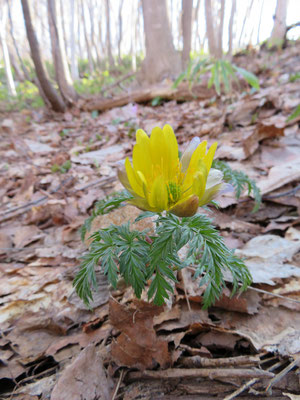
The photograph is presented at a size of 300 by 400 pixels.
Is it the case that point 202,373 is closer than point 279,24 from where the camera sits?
Yes

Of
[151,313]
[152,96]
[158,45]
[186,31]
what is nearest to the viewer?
[151,313]

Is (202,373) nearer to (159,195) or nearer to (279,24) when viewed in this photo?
(159,195)

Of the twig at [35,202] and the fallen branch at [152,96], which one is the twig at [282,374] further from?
the fallen branch at [152,96]

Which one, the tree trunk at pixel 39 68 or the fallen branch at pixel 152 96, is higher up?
the tree trunk at pixel 39 68

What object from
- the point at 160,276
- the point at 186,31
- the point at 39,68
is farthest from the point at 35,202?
the point at 186,31

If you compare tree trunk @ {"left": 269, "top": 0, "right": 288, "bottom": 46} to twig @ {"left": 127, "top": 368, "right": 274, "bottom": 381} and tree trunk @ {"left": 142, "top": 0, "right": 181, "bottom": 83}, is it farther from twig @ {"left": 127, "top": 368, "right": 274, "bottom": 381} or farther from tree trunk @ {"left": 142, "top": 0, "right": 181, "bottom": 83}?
twig @ {"left": 127, "top": 368, "right": 274, "bottom": 381}

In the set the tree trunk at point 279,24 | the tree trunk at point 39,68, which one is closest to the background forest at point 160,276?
the tree trunk at point 39,68
